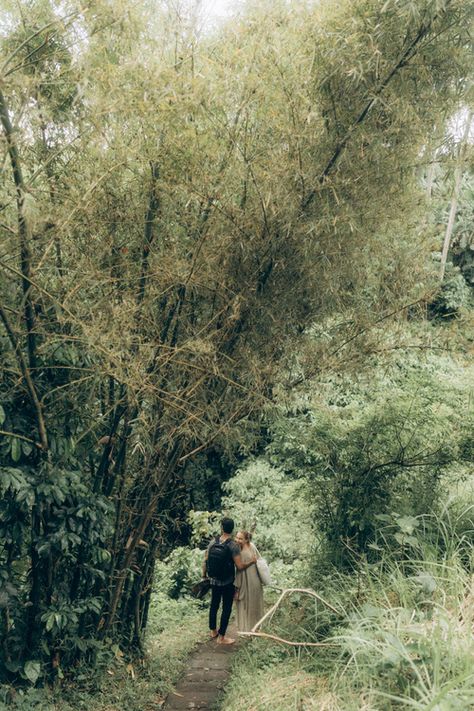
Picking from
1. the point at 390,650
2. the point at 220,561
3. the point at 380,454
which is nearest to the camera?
the point at 390,650

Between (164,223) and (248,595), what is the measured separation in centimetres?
307

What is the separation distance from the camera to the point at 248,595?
16.9 ft

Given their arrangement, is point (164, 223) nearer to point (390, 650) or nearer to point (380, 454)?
point (380, 454)

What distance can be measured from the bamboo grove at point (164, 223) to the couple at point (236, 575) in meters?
1.15

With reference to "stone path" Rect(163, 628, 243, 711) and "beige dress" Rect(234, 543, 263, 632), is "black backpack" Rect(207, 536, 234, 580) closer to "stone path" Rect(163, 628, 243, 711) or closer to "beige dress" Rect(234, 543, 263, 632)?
"beige dress" Rect(234, 543, 263, 632)

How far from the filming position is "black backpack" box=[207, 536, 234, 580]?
5.11 m

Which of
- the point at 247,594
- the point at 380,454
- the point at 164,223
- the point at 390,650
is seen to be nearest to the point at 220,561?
the point at 247,594

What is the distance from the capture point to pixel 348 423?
4801 millimetres

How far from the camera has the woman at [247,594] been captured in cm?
514

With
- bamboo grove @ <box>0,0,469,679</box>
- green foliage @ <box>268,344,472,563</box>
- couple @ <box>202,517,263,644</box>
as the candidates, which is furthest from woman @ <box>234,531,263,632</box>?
bamboo grove @ <box>0,0,469,679</box>

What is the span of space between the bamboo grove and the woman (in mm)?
1327

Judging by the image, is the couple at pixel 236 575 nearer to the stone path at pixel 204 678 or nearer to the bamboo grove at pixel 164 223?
the stone path at pixel 204 678

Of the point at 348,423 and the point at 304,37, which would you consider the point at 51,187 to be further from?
the point at 348,423

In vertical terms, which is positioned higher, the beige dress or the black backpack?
the black backpack
